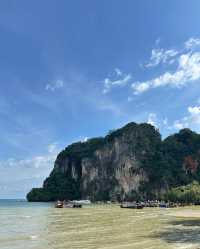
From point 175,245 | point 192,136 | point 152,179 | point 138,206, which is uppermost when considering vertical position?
point 192,136

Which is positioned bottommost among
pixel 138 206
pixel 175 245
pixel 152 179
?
pixel 175 245

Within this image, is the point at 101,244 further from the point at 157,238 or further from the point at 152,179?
the point at 152,179

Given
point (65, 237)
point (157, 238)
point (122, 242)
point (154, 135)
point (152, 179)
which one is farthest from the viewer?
point (154, 135)

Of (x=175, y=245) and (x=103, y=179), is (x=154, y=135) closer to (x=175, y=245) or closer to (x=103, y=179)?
(x=103, y=179)

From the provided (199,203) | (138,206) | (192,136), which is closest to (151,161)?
(192,136)

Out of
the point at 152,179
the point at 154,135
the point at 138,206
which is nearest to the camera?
the point at 138,206

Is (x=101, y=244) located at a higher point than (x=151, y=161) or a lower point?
lower

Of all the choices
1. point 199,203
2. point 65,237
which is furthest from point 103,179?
point 65,237

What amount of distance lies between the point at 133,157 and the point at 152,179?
12.5m

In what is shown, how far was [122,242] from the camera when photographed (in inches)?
1137

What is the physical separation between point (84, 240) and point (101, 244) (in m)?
2.96

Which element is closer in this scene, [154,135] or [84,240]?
[84,240]

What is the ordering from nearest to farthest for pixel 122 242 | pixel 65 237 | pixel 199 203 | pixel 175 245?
pixel 175 245 < pixel 122 242 < pixel 65 237 < pixel 199 203

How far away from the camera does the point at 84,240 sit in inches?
1208
